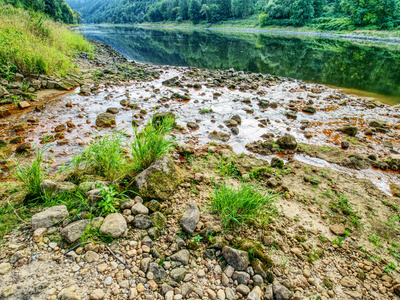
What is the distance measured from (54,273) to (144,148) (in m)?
2.19

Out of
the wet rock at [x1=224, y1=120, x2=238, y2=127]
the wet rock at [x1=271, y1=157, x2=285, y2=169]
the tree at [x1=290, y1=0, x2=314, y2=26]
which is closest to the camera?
the wet rock at [x1=271, y1=157, x2=285, y2=169]

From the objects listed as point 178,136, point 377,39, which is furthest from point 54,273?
point 377,39

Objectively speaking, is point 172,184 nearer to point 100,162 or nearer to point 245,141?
point 100,162

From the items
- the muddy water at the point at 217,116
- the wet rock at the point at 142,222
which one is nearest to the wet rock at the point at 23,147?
the muddy water at the point at 217,116

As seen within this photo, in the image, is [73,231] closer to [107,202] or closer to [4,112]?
[107,202]

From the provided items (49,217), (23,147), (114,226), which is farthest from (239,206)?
(23,147)

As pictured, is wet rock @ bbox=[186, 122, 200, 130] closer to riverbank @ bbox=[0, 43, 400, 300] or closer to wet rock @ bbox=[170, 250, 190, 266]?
riverbank @ bbox=[0, 43, 400, 300]

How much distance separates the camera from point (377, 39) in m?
44.3

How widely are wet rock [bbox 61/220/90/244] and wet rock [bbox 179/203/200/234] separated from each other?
1259mm

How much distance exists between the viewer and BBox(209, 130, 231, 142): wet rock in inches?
256

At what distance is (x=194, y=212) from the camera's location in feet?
9.80

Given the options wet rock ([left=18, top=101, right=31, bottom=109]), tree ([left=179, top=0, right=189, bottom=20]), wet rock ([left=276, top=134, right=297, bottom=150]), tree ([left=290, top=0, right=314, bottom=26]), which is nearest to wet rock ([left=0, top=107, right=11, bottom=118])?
wet rock ([left=18, top=101, right=31, bottom=109])

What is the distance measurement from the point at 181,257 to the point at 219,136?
4.59 metres

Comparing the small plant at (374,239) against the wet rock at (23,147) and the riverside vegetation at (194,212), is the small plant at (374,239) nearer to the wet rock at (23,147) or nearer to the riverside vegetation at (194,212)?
the riverside vegetation at (194,212)
